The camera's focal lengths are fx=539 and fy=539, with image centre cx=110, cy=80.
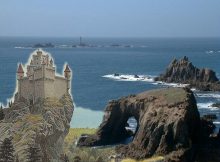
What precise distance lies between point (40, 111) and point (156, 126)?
32316mm

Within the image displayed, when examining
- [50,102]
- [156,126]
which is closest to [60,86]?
[50,102]

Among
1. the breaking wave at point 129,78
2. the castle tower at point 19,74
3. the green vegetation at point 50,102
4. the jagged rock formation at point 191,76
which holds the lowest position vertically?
the breaking wave at point 129,78

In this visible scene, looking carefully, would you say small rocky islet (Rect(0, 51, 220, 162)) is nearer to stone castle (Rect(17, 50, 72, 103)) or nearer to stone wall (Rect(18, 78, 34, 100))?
stone castle (Rect(17, 50, 72, 103))

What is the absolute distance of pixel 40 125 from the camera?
418 inches

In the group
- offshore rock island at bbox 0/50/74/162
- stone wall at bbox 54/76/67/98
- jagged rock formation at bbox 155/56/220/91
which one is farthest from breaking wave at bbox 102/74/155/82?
offshore rock island at bbox 0/50/74/162

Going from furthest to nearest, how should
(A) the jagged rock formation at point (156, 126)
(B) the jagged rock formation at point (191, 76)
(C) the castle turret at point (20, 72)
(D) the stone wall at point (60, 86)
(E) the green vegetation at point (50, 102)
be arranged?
(B) the jagged rock formation at point (191, 76) → (A) the jagged rock formation at point (156, 126) → (D) the stone wall at point (60, 86) → (C) the castle turret at point (20, 72) → (E) the green vegetation at point (50, 102)

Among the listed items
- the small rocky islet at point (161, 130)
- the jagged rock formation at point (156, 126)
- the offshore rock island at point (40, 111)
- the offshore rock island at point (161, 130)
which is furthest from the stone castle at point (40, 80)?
the jagged rock formation at point (156, 126)

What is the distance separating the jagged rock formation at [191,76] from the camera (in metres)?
90.9

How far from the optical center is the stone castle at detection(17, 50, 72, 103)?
35.7 ft

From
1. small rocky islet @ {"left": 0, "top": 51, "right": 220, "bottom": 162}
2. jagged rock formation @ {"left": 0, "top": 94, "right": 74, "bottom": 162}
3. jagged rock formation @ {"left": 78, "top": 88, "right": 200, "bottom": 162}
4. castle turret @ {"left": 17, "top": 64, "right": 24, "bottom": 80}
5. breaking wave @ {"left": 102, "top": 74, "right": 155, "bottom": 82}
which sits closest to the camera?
jagged rock formation @ {"left": 0, "top": 94, "right": 74, "bottom": 162}

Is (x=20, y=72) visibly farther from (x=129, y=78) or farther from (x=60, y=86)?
(x=129, y=78)

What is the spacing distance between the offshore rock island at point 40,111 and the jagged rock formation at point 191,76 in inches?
3113

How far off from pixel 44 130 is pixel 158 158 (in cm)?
2935

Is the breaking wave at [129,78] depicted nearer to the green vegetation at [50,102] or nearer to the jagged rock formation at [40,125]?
the jagged rock formation at [40,125]
